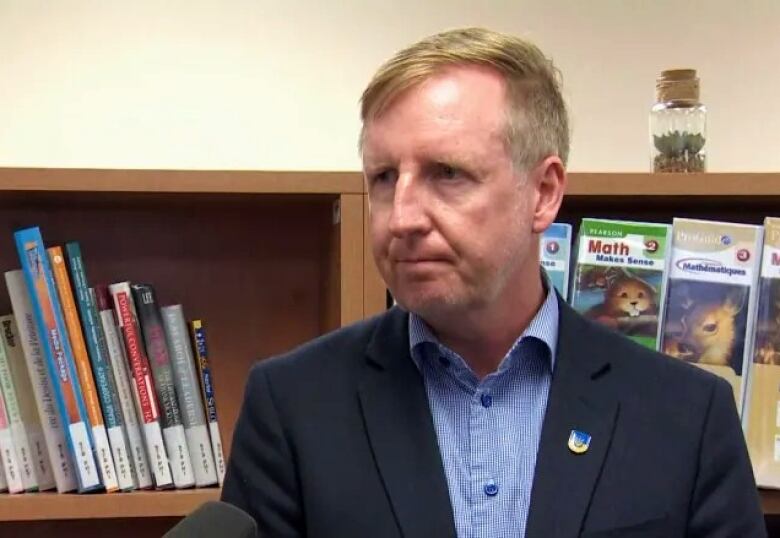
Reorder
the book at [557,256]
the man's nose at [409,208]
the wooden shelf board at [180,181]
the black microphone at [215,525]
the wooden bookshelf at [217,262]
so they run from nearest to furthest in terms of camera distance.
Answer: the black microphone at [215,525] → the man's nose at [409,208] → the wooden shelf board at [180,181] → the book at [557,256] → the wooden bookshelf at [217,262]

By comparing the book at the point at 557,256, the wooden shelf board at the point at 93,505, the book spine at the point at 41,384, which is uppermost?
the book at the point at 557,256

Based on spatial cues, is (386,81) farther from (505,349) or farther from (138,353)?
(138,353)

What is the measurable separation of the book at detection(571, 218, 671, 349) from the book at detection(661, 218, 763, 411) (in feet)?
0.08

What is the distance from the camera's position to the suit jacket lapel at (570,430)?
38.6 inches

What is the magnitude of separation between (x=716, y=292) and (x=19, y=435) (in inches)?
39.9

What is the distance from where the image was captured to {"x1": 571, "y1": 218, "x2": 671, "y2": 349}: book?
4.33 feet

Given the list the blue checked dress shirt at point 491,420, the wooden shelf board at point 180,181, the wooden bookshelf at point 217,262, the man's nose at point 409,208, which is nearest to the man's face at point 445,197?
the man's nose at point 409,208

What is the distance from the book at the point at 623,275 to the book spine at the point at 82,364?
0.69 metres

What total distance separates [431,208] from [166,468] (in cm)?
59

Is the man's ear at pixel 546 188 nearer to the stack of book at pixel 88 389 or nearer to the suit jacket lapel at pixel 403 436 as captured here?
the suit jacket lapel at pixel 403 436

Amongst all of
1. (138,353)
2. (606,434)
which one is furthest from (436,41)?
(138,353)

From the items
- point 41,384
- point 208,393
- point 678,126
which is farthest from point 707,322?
point 41,384

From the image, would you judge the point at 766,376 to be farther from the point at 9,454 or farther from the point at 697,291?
the point at 9,454

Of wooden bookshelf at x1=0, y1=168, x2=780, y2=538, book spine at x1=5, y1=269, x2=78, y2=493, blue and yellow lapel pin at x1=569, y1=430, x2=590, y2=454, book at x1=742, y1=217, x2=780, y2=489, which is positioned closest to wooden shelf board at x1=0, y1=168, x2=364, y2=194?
wooden bookshelf at x1=0, y1=168, x2=780, y2=538
